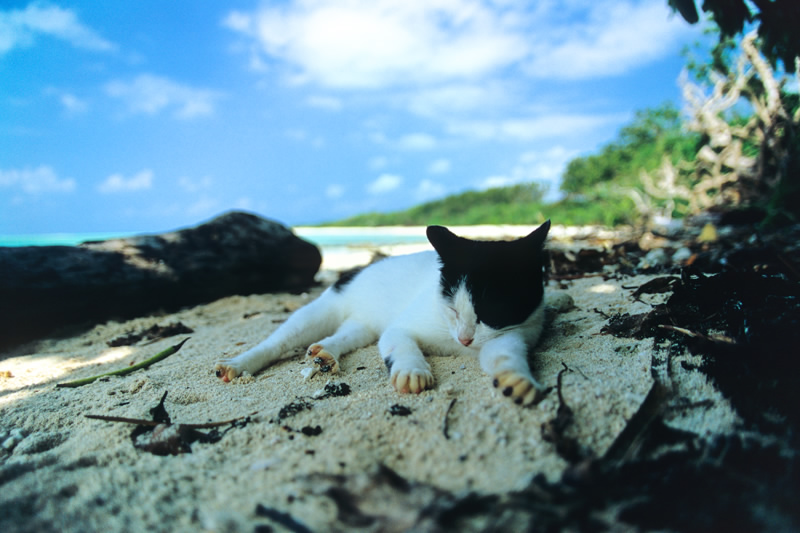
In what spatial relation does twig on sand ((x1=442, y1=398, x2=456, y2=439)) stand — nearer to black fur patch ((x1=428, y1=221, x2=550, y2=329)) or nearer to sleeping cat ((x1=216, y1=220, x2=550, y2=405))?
sleeping cat ((x1=216, y1=220, x2=550, y2=405))

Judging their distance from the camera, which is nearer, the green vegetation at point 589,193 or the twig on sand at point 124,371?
the twig on sand at point 124,371

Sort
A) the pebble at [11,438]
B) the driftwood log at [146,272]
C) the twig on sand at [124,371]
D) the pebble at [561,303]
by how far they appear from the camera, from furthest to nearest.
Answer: the driftwood log at [146,272] < the pebble at [561,303] < the twig on sand at [124,371] < the pebble at [11,438]

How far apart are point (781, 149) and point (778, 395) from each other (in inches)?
263

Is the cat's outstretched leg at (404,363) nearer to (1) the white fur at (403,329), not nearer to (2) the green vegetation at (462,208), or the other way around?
(1) the white fur at (403,329)

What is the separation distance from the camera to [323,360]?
2.38 meters

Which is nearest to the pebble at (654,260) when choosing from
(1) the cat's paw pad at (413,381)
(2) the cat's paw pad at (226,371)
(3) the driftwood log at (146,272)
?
(1) the cat's paw pad at (413,381)

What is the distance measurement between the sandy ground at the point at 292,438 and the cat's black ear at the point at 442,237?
61cm

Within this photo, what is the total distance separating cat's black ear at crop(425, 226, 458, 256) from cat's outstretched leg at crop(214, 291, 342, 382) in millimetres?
1104

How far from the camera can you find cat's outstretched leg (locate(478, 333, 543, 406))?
1.59m

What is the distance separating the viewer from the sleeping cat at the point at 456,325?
6.26 ft

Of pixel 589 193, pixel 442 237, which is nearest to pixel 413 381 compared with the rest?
pixel 442 237

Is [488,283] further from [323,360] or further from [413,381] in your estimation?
[323,360]

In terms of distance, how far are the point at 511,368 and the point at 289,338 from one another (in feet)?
5.12

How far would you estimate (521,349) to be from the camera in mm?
1962
